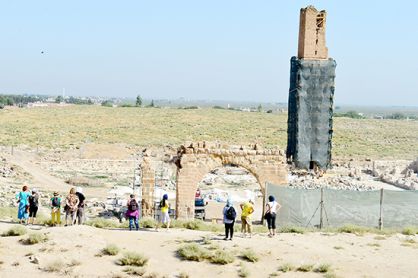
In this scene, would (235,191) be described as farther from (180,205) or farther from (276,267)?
(276,267)

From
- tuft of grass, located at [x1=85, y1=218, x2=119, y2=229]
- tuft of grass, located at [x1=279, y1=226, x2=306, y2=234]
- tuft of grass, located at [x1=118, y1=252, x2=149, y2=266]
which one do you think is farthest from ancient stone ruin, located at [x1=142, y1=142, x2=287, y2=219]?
tuft of grass, located at [x1=118, y1=252, x2=149, y2=266]

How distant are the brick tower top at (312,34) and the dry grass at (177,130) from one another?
1796 centimetres

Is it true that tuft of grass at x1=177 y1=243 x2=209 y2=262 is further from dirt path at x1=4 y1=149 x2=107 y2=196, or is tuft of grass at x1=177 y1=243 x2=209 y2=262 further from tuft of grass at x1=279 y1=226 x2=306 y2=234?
dirt path at x1=4 y1=149 x2=107 y2=196

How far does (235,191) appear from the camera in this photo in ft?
107

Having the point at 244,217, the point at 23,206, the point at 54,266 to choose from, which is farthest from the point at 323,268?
the point at 23,206

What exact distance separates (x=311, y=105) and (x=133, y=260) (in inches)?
1115

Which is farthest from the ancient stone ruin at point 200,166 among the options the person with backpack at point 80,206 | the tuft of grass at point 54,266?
the tuft of grass at point 54,266

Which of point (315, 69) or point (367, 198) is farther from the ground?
point (315, 69)

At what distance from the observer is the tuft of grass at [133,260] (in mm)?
14484

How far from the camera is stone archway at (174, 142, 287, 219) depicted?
2214 centimetres

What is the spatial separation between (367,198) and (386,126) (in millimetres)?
76590

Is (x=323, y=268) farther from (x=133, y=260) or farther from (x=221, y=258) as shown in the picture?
(x=133, y=260)

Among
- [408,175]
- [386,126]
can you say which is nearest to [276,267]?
[408,175]

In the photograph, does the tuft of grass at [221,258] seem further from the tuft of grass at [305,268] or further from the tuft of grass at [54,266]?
the tuft of grass at [54,266]
